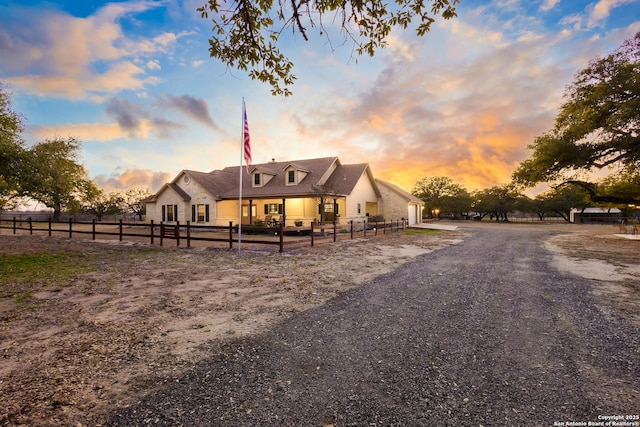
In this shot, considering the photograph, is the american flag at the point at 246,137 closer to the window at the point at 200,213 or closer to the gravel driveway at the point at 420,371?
the gravel driveway at the point at 420,371

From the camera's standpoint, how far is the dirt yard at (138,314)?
3074mm

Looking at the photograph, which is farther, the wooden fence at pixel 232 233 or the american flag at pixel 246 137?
the wooden fence at pixel 232 233

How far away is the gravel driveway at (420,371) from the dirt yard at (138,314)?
46 cm

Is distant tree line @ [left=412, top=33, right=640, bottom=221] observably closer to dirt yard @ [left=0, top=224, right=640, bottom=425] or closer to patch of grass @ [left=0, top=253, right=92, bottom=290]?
dirt yard @ [left=0, top=224, right=640, bottom=425]

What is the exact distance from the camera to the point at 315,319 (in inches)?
203

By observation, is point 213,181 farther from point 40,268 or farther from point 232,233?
point 40,268

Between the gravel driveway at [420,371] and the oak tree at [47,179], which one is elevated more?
the oak tree at [47,179]

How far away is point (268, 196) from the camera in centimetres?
2489

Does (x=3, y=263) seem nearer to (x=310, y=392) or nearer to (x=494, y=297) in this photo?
(x=310, y=392)

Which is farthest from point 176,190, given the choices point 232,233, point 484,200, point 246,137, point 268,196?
point 484,200

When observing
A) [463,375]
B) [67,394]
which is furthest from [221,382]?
[463,375]

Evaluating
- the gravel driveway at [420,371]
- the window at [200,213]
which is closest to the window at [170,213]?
the window at [200,213]

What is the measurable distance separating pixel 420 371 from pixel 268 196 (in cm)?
2243

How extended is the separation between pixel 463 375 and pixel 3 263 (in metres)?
14.8
